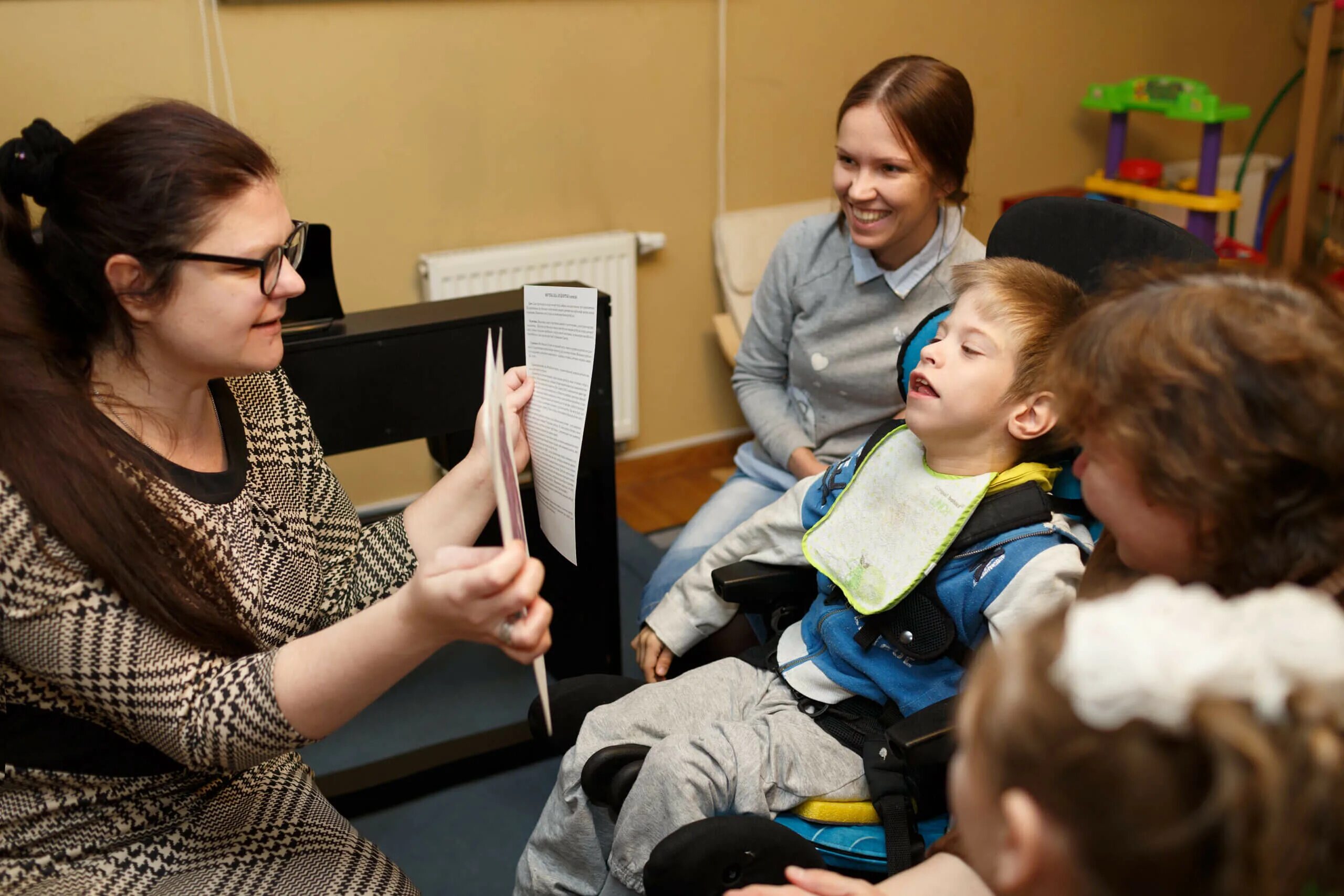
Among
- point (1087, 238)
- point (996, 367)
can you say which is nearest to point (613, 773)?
point (996, 367)

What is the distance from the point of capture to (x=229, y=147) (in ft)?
4.08

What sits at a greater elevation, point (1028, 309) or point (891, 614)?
point (1028, 309)

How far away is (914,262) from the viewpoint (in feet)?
6.54

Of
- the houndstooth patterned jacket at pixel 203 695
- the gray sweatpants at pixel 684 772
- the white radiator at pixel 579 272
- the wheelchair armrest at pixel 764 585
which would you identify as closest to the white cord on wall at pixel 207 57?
the white radiator at pixel 579 272

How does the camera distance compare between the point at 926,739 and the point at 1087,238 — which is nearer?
the point at 926,739

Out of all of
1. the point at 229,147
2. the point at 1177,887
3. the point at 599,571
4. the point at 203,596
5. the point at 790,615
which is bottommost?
the point at 599,571

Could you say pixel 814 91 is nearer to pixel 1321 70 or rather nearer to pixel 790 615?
pixel 1321 70

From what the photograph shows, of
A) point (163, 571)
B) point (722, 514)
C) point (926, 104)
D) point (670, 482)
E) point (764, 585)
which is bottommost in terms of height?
point (670, 482)

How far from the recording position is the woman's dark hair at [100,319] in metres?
1.12

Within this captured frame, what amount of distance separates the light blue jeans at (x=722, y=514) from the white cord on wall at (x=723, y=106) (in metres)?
1.27

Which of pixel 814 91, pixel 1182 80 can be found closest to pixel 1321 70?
pixel 1182 80

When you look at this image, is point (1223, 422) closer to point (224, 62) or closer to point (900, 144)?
point (900, 144)

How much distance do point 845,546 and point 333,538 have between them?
721 mm

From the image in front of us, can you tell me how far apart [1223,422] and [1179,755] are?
318 millimetres
